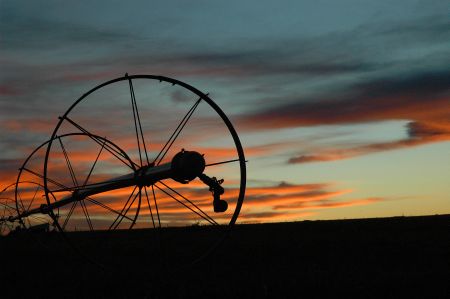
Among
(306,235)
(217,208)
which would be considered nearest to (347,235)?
(306,235)

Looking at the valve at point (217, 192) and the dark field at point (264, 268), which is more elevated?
the valve at point (217, 192)

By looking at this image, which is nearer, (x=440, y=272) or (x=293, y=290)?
(x=293, y=290)

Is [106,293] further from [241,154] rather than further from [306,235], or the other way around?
[306,235]

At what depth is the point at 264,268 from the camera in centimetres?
1880

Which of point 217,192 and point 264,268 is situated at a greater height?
point 217,192

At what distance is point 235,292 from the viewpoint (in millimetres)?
14344

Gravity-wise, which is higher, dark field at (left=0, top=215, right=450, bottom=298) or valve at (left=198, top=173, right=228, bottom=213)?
valve at (left=198, top=173, right=228, bottom=213)

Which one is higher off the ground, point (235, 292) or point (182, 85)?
point (182, 85)

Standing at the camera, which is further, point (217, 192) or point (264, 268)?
point (264, 268)

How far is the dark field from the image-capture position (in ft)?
48.5

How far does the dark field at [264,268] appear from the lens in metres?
14.8

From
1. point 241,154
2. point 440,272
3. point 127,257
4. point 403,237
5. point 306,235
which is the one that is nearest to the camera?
point 241,154

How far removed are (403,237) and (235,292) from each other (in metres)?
13.4

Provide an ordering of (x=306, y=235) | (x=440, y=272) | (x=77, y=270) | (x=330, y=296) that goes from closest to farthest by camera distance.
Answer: (x=330, y=296) < (x=440, y=272) < (x=77, y=270) < (x=306, y=235)
